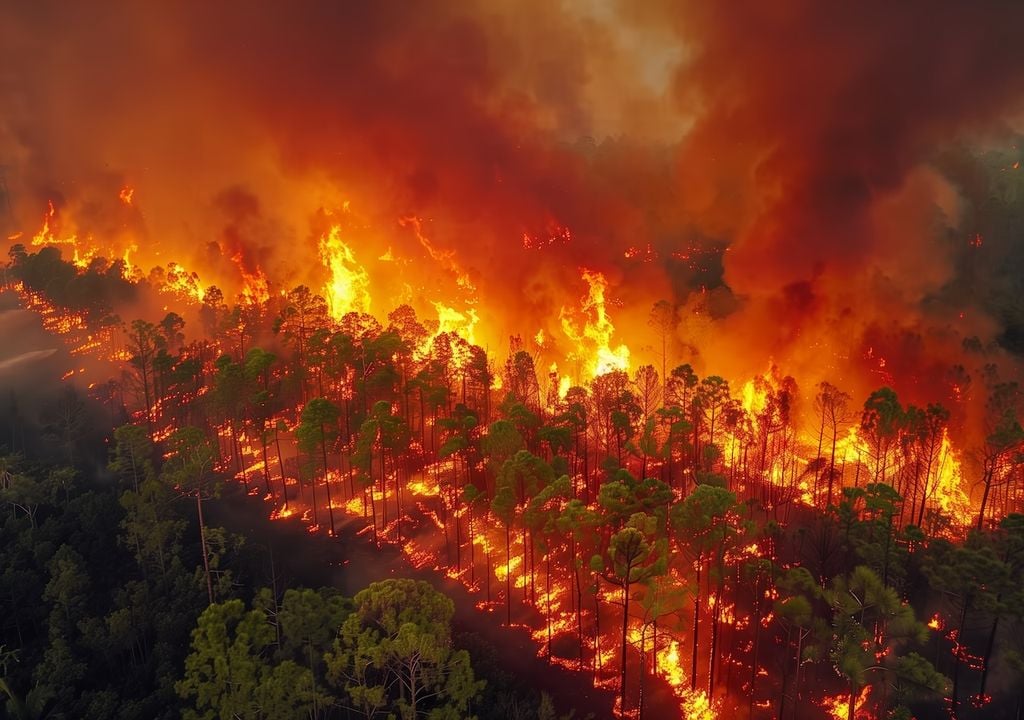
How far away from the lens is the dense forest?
29.4m

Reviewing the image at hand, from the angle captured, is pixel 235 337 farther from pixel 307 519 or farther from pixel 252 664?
pixel 252 664

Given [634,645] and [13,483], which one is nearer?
[634,645]

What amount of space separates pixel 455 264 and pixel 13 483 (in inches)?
2203

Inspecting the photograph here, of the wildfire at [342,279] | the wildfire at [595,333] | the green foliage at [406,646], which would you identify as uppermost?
the wildfire at [342,279]

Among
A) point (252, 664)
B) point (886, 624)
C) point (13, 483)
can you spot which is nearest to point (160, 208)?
point (13, 483)

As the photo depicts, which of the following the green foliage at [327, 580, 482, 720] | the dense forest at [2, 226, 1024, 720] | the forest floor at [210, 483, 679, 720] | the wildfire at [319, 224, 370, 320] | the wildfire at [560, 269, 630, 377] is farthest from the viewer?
the wildfire at [319, 224, 370, 320]

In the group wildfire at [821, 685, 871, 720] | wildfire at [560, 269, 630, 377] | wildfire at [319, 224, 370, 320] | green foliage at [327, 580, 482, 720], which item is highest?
wildfire at [319, 224, 370, 320]

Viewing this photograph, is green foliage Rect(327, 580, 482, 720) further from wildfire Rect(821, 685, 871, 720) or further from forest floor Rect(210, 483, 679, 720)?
wildfire Rect(821, 685, 871, 720)

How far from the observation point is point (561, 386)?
232ft

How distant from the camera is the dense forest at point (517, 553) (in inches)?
1158

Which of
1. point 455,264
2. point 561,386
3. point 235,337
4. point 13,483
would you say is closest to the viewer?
point 13,483

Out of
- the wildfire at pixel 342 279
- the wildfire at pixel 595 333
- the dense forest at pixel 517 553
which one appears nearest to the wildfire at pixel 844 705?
the dense forest at pixel 517 553

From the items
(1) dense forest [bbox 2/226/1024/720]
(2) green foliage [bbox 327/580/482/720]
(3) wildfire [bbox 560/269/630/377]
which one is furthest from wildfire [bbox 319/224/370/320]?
(2) green foliage [bbox 327/580/482/720]

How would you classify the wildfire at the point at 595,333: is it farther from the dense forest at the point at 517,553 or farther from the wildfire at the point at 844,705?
the wildfire at the point at 844,705
